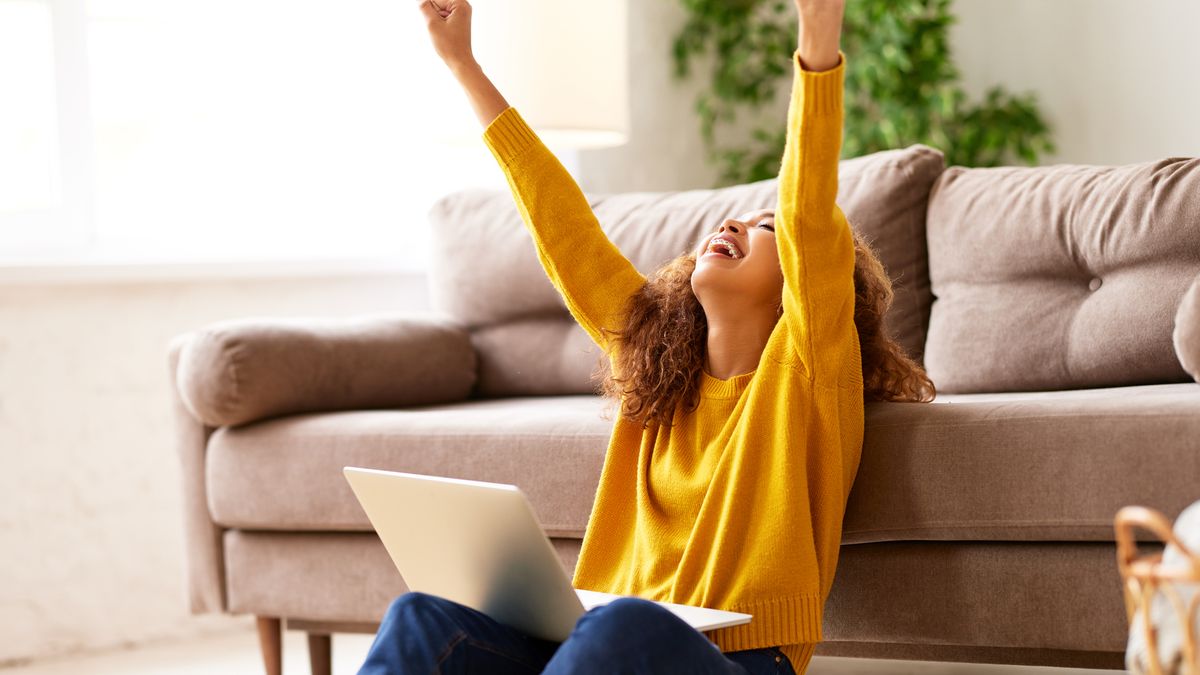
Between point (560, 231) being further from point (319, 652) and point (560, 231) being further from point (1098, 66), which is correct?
point (1098, 66)

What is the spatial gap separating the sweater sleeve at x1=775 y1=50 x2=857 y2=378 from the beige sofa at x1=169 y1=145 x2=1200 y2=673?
0.20m

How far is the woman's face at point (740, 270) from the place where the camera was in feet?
5.04

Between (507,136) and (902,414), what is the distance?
1.89 ft

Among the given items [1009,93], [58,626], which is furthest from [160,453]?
[1009,93]

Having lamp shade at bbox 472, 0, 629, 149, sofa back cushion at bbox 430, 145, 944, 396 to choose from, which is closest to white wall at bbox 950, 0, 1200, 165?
sofa back cushion at bbox 430, 145, 944, 396

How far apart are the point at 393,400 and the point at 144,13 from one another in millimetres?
1250

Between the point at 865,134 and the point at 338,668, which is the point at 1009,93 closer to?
the point at 865,134

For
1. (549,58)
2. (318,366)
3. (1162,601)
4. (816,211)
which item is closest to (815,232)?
(816,211)

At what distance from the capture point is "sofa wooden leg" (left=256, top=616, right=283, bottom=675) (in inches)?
88.9

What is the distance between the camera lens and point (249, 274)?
3070mm

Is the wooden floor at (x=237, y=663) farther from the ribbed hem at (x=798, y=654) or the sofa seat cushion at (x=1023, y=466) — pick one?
the ribbed hem at (x=798, y=654)

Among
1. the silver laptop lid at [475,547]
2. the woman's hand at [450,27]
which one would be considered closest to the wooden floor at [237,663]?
the silver laptop lid at [475,547]

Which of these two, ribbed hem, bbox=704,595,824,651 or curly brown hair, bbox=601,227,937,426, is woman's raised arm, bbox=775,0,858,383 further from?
ribbed hem, bbox=704,595,824,651

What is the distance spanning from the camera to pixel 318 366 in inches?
91.2
